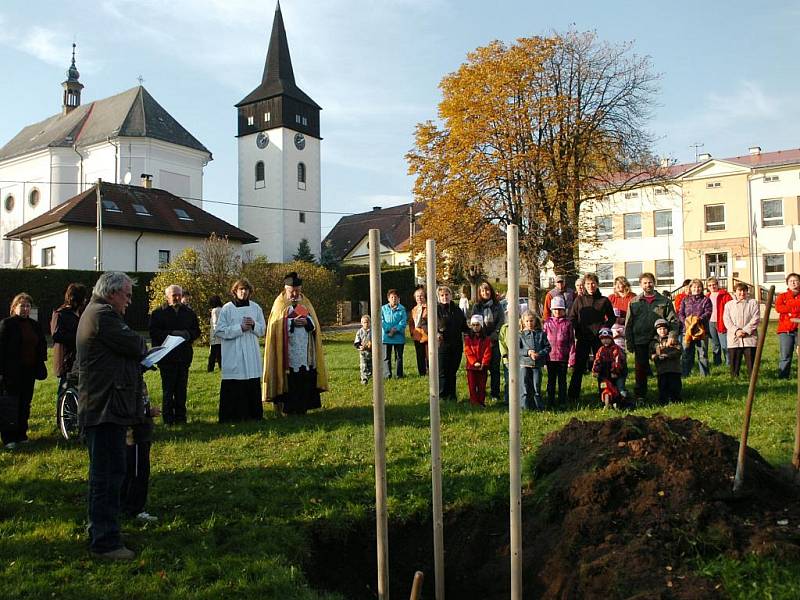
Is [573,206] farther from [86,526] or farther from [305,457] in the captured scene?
[86,526]

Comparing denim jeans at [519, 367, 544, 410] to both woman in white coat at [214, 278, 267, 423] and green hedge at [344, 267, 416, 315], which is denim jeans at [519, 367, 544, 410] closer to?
woman in white coat at [214, 278, 267, 423]

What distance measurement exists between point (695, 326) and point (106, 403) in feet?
32.0

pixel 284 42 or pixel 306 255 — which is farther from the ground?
pixel 284 42

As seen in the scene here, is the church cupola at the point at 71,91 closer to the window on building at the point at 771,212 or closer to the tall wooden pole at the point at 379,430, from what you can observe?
the window on building at the point at 771,212

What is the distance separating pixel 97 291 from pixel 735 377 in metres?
10.1

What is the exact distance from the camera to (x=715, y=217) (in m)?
45.9

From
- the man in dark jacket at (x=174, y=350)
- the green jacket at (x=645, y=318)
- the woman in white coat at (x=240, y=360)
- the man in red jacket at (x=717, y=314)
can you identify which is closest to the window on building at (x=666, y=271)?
the man in red jacket at (x=717, y=314)

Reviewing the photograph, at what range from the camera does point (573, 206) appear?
90.4 ft

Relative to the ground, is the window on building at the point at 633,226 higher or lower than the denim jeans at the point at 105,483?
higher

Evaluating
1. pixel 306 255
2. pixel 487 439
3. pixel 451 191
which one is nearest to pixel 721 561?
pixel 487 439

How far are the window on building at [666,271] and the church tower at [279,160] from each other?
1213 inches

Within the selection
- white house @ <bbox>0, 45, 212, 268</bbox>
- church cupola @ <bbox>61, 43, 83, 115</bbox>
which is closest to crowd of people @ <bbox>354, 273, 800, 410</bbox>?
white house @ <bbox>0, 45, 212, 268</bbox>

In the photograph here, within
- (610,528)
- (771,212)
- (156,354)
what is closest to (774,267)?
(771,212)

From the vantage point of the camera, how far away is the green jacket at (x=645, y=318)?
1033cm
